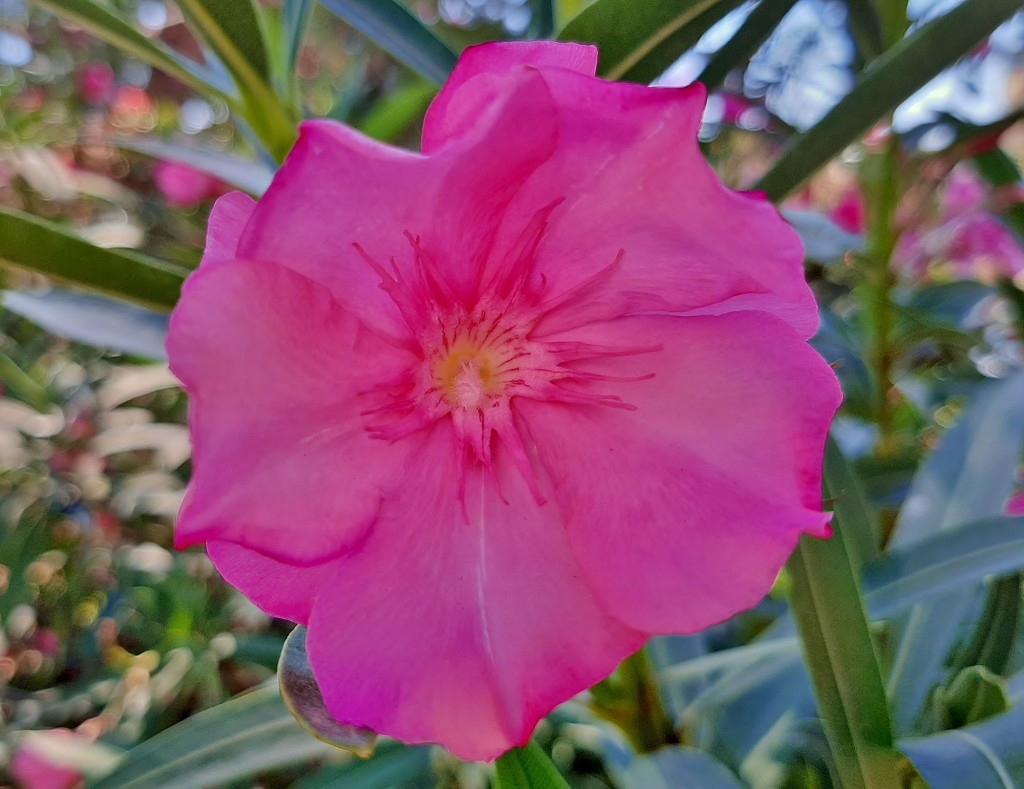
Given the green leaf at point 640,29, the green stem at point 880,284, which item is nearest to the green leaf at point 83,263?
the green leaf at point 640,29

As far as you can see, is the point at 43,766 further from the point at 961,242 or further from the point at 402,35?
the point at 961,242

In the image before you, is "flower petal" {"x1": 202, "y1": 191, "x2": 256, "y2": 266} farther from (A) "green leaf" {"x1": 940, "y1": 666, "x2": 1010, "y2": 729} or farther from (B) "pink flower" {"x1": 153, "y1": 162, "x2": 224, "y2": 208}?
(B) "pink flower" {"x1": 153, "y1": 162, "x2": 224, "y2": 208}

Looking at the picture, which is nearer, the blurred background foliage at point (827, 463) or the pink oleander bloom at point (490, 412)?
the pink oleander bloom at point (490, 412)

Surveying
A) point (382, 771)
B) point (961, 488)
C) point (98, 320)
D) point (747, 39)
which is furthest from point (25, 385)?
point (961, 488)

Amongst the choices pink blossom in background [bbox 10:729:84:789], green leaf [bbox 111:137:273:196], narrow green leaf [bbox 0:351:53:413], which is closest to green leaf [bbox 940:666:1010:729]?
green leaf [bbox 111:137:273:196]

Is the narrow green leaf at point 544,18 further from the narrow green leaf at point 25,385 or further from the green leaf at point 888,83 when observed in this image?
the narrow green leaf at point 25,385


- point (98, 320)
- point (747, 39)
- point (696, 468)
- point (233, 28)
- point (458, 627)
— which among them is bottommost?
point (98, 320)
